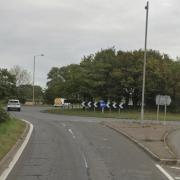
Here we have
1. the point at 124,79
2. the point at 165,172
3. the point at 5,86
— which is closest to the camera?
the point at 165,172

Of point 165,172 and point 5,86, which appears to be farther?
point 5,86

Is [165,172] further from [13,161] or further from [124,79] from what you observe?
[124,79]

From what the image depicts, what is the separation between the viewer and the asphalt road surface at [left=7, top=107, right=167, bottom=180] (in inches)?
615

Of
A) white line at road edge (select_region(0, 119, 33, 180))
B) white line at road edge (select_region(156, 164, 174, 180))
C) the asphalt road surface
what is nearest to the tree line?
the asphalt road surface

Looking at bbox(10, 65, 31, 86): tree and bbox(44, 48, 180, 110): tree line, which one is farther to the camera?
bbox(10, 65, 31, 86): tree

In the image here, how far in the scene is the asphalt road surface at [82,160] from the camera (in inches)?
615

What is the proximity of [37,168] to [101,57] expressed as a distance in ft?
225

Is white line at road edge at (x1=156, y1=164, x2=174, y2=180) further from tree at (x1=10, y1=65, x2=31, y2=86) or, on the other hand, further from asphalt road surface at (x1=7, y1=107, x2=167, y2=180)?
tree at (x1=10, y1=65, x2=31, y2=86)

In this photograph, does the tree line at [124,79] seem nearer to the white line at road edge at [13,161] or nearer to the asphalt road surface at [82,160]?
the asphalt road surface at [82,160]

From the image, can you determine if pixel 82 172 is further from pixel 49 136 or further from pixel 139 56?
pixel 139 56

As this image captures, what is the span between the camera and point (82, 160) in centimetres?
1944

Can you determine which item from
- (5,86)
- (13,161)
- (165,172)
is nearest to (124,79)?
(5,86)

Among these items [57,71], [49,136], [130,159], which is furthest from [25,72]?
[130,159]

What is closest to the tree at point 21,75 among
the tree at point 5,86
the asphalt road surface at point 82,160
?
the tree at point 5,86
